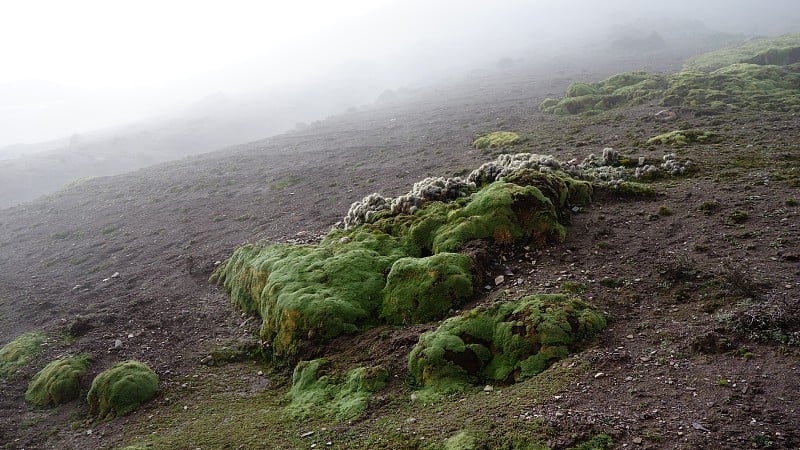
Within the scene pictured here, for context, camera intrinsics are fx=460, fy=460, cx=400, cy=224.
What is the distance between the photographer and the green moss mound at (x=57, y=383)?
13.1 metres

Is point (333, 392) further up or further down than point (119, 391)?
further down

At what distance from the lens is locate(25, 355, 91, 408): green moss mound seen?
13.1 m

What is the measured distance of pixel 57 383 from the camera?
523 inches

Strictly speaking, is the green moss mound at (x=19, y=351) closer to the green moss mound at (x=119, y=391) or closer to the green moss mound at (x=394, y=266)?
the green moss mound at (x=119, y=391)

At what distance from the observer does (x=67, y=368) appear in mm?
13844

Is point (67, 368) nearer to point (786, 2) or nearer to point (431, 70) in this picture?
point (431, 70)

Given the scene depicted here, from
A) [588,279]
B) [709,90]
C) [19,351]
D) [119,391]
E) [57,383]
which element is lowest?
[119,391]

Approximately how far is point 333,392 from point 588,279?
6925 millimetres

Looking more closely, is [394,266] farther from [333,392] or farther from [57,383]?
[57,383]

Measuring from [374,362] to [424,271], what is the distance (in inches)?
124

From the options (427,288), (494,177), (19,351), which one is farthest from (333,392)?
(19,351)

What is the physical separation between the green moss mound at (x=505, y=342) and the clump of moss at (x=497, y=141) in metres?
27.3

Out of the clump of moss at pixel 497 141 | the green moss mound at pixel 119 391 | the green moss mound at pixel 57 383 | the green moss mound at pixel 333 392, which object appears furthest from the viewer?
the clump of moss at pixel 497 141

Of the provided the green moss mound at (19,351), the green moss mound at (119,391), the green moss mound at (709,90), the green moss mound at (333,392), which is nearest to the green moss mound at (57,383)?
the green moss mound at (119,391)
